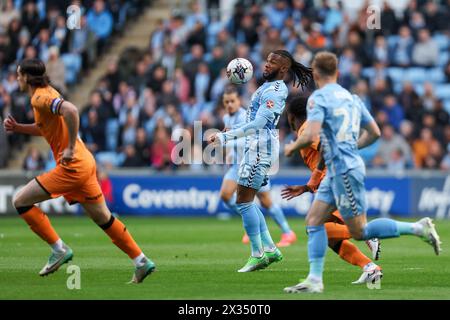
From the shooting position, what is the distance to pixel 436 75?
29.8m

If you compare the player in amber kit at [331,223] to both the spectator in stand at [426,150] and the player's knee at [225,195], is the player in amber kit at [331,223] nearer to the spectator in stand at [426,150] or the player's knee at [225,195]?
the player's knee at [225,195]

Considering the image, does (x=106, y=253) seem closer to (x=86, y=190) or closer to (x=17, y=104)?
(x=86, y=190)

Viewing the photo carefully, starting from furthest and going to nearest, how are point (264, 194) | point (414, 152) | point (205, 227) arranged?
point (414, 152), point (205, 227), point (264, 194)

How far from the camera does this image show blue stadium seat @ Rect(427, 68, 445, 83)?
29641 mm

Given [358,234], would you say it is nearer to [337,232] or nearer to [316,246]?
[316,246]

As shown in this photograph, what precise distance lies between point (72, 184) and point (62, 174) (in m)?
0.16

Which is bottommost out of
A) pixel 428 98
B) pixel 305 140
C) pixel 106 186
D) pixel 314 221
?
pixel 106 186

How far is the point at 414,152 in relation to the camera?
2758cm

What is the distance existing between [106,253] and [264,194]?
125 inches

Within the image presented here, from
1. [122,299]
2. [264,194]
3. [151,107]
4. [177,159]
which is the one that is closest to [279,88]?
[122,299]

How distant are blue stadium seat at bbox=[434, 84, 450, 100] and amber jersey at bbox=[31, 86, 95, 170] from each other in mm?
18510

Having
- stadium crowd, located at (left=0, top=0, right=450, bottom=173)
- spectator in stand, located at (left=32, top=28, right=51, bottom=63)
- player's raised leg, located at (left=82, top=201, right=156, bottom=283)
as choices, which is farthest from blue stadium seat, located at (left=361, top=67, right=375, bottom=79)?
player's raised leg, located at (left=82, top=201, right=156, bottom=283)

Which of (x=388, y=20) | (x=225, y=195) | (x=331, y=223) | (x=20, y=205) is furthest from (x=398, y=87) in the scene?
(x=20, y=205)

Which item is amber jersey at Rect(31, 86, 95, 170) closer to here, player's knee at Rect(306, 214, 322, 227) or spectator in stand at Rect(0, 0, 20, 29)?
player's knee at Rect(306, 214, 322, 227)
